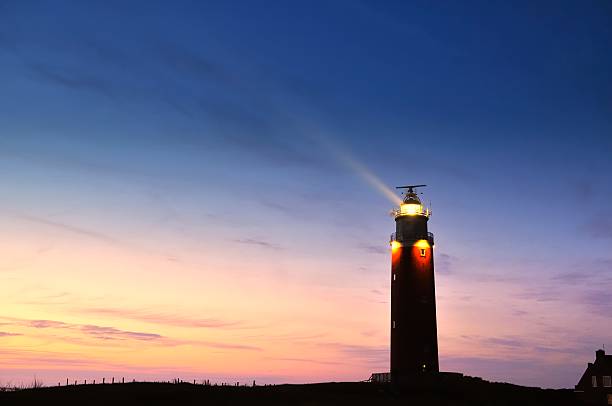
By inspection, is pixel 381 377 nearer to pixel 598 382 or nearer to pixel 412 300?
pixel 412 300

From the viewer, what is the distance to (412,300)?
225 ft

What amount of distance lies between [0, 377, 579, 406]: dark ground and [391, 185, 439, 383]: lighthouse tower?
334 centimetres

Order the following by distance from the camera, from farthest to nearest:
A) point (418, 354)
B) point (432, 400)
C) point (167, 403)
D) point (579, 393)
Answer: point (579, 393) → point (418, 354) → point (432, 400) → point (167, 403)

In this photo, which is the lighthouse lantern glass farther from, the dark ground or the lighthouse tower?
the dark ground

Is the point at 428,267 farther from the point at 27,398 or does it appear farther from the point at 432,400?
the point at 27,398

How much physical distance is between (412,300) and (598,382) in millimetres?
29268

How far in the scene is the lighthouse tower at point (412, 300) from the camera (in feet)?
221

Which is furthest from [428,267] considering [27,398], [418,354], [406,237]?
[27,398]

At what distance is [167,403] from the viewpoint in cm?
5141

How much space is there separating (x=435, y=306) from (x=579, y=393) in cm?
2653

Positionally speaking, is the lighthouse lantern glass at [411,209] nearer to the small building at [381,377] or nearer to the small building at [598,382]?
the small building at [381,377]

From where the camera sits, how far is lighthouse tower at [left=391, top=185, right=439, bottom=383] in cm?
6738

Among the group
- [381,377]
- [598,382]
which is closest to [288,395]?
[381,377]

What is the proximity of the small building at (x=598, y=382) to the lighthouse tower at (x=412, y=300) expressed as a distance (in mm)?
25412
